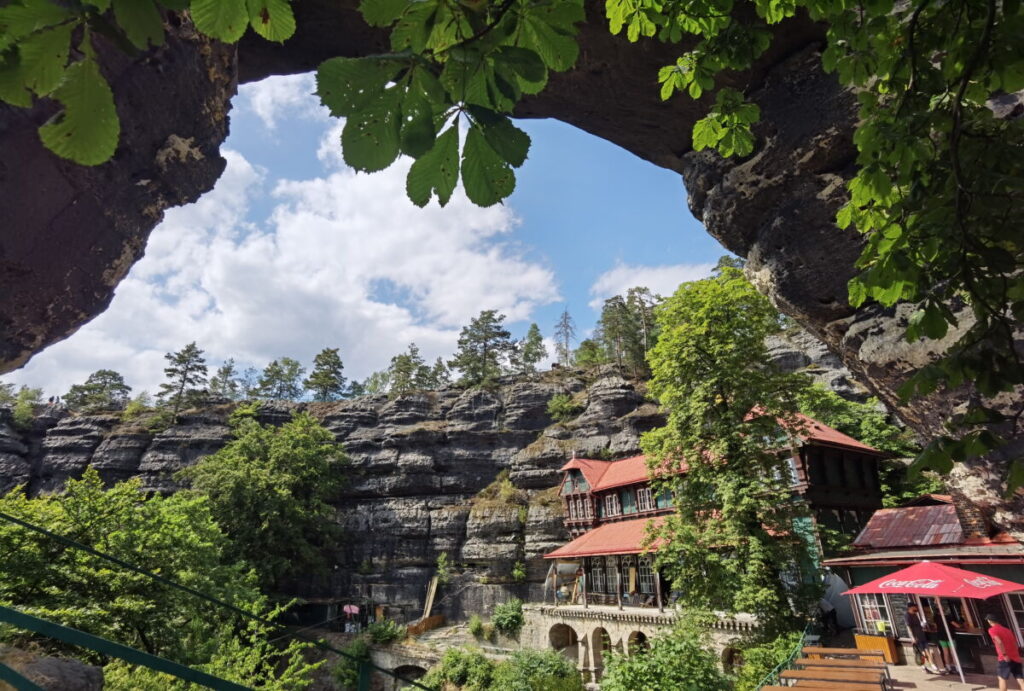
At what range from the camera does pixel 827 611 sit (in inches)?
654

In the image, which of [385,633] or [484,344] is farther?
[484,344]

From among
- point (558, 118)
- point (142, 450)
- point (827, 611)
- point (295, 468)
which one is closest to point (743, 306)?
point (558, 118)

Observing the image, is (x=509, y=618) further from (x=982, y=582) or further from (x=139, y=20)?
(x=139, y=20)

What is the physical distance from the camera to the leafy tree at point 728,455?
12656 millimetres

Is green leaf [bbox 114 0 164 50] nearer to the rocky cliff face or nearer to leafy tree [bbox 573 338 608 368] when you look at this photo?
the rocky cliff face

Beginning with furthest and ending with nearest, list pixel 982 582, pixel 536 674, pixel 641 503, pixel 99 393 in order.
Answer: pixel 99 393, pixel 641 503, pixel 536 674, pixel 982 582

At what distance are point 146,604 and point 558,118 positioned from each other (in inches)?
556

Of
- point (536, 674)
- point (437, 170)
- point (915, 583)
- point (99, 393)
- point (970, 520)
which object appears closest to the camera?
point (437, 170)

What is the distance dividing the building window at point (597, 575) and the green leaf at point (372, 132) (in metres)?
26.3

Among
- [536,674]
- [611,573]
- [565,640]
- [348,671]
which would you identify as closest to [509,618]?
[565,640]

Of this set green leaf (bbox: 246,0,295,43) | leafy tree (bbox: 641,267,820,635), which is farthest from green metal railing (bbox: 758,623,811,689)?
green leaf (bbox: 246,0,295,43)

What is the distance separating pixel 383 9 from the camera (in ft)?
3.92

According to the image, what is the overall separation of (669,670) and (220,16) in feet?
37.8

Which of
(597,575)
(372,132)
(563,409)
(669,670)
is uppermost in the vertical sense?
(563,409)
